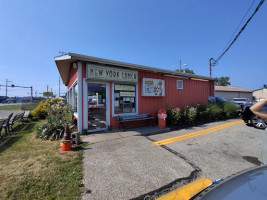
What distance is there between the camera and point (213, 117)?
8438 millimetres

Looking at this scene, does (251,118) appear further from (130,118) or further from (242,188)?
(242,188)

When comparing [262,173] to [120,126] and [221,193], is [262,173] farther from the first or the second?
[120,126]

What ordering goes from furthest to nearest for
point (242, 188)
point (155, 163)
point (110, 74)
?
point (110, 74)
point (155, 163)
point (242, 188)

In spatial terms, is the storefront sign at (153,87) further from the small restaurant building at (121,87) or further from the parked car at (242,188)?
the parked car at (242,188)

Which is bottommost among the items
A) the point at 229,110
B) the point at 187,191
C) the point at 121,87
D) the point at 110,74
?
the point at 187,191

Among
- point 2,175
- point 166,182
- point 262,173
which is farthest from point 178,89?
point 2,175

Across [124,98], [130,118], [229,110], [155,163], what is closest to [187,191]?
[155,163]

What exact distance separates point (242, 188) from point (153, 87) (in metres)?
6.04

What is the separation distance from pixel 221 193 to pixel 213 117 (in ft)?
28.3

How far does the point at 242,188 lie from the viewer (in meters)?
1.14

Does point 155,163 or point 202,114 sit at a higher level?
point 202,114

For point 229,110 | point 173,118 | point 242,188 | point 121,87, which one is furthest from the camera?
point 229,110

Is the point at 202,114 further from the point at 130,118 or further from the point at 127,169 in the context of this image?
the point at 127,169

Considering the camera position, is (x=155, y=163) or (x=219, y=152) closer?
(x=155, y=163)
